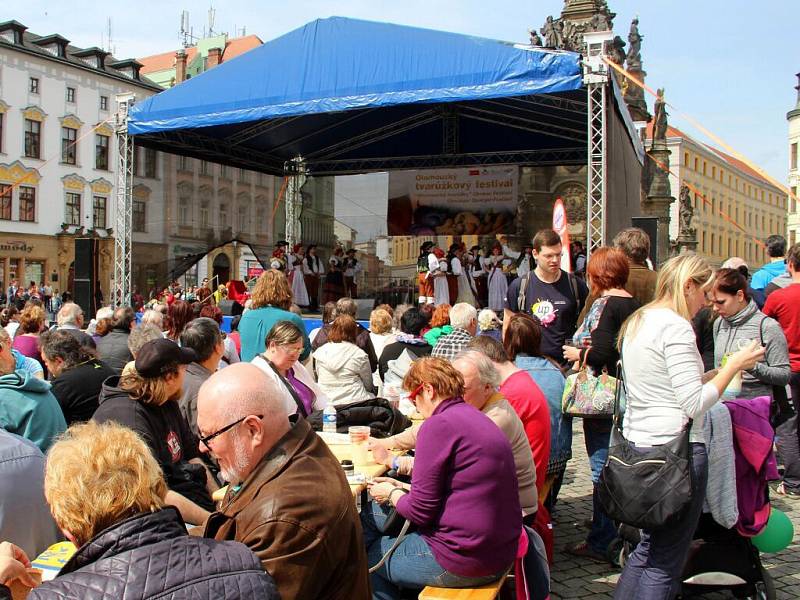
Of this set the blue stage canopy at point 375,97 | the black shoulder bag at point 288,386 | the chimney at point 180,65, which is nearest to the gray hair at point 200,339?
the black shoulder bag at point 288,386

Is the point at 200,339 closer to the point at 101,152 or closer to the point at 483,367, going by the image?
the point at 483,367

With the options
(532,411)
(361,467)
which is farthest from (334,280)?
(361,467)

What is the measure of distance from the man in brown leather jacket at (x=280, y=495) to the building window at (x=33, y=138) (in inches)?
1621

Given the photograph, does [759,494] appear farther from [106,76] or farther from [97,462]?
[106,76]

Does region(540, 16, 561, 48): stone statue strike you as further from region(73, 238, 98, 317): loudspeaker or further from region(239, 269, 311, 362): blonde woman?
region(239, 269, 311, 362): blonde woman

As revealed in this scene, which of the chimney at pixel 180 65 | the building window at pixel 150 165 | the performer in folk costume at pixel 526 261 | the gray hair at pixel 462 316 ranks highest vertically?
the chimney at pixel 180 65

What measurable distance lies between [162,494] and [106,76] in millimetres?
44982

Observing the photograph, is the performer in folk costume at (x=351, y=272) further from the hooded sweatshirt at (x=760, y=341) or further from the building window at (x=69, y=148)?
the building window at (x=69, y=148)

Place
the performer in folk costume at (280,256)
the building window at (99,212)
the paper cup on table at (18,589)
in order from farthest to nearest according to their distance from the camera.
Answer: the building window at (99,212) → the performer in folk costume at (280,256) → the paper cup on table at (18,589)

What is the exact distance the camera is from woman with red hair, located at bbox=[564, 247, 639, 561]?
432 centimetres

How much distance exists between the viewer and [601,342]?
430 cm

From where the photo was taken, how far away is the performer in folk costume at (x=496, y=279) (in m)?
16.7

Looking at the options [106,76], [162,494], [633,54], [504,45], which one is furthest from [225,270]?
[162,494]

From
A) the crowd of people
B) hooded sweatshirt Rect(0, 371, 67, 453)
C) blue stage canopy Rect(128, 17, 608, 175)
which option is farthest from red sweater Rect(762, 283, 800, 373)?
hooded sweatshirt Rect(0, 371, 67, 453)
